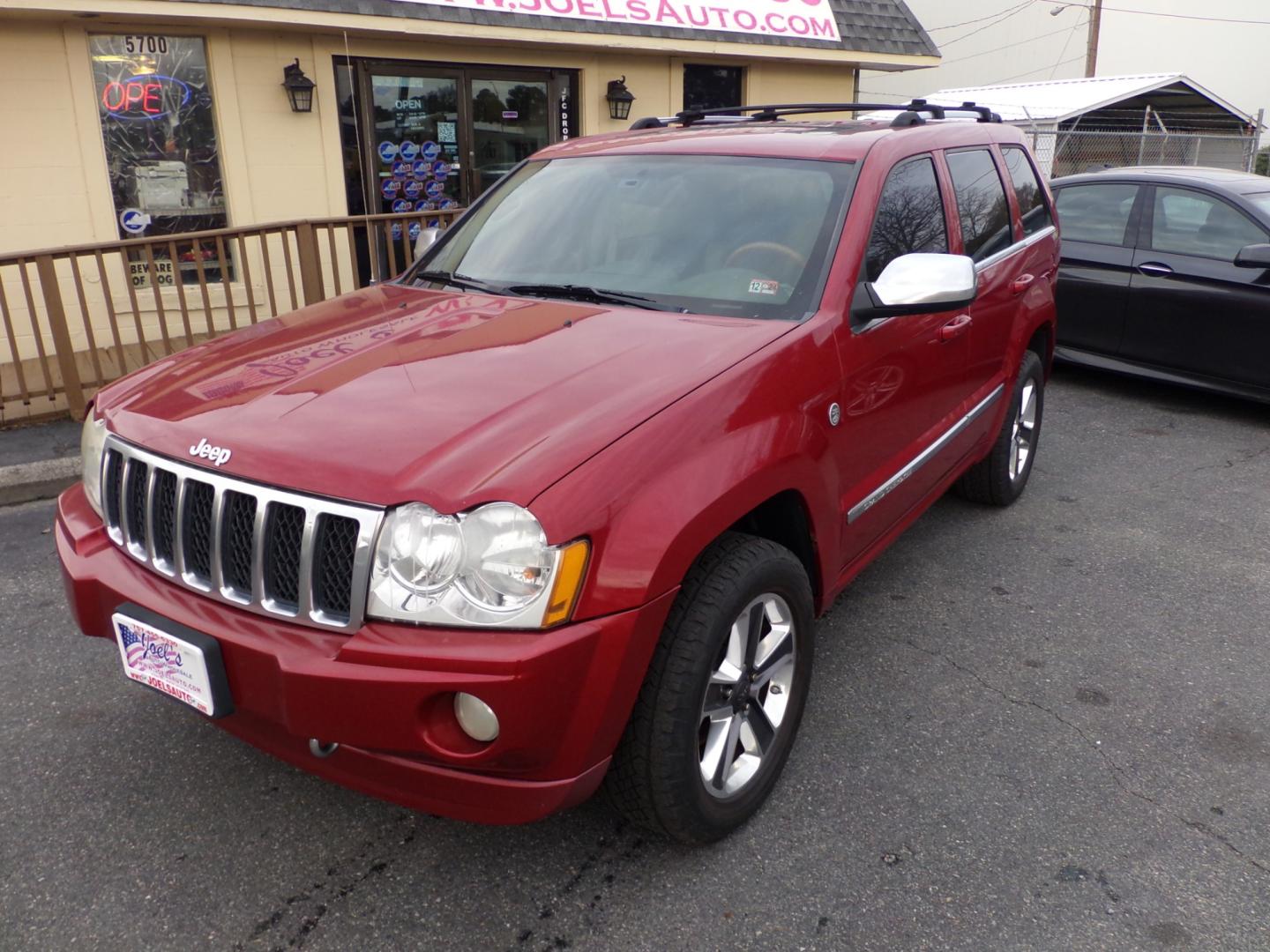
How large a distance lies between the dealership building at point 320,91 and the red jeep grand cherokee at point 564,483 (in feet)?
18.6

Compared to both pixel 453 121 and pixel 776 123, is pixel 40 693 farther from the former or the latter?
pixel 453 121

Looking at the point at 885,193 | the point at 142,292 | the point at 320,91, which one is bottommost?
the point at 142,292

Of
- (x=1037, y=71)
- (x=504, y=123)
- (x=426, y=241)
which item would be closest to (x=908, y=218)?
(x=426, y=241)

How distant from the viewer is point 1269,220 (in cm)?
637

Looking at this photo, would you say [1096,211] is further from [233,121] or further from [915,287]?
[233,121]

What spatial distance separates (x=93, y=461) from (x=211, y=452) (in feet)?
2.08

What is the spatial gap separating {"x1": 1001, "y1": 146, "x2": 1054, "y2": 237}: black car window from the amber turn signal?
11.3 ft

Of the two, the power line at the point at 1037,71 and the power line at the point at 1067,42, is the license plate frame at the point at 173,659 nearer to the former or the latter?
the power line at the point at 1037,71

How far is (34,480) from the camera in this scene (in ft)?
17.0

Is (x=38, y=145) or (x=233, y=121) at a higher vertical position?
(x=233, y=121)

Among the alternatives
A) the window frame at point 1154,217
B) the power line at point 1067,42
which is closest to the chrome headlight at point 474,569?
the window frame at point 1154,217

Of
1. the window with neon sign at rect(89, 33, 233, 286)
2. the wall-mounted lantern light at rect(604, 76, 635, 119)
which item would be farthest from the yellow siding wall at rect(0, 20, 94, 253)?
the wall-mounted lantern light at rect(604, 76, 635, 119)

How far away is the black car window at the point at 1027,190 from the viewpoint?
4.66 m

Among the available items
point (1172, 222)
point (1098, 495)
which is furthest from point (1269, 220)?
point (1098, 495)
